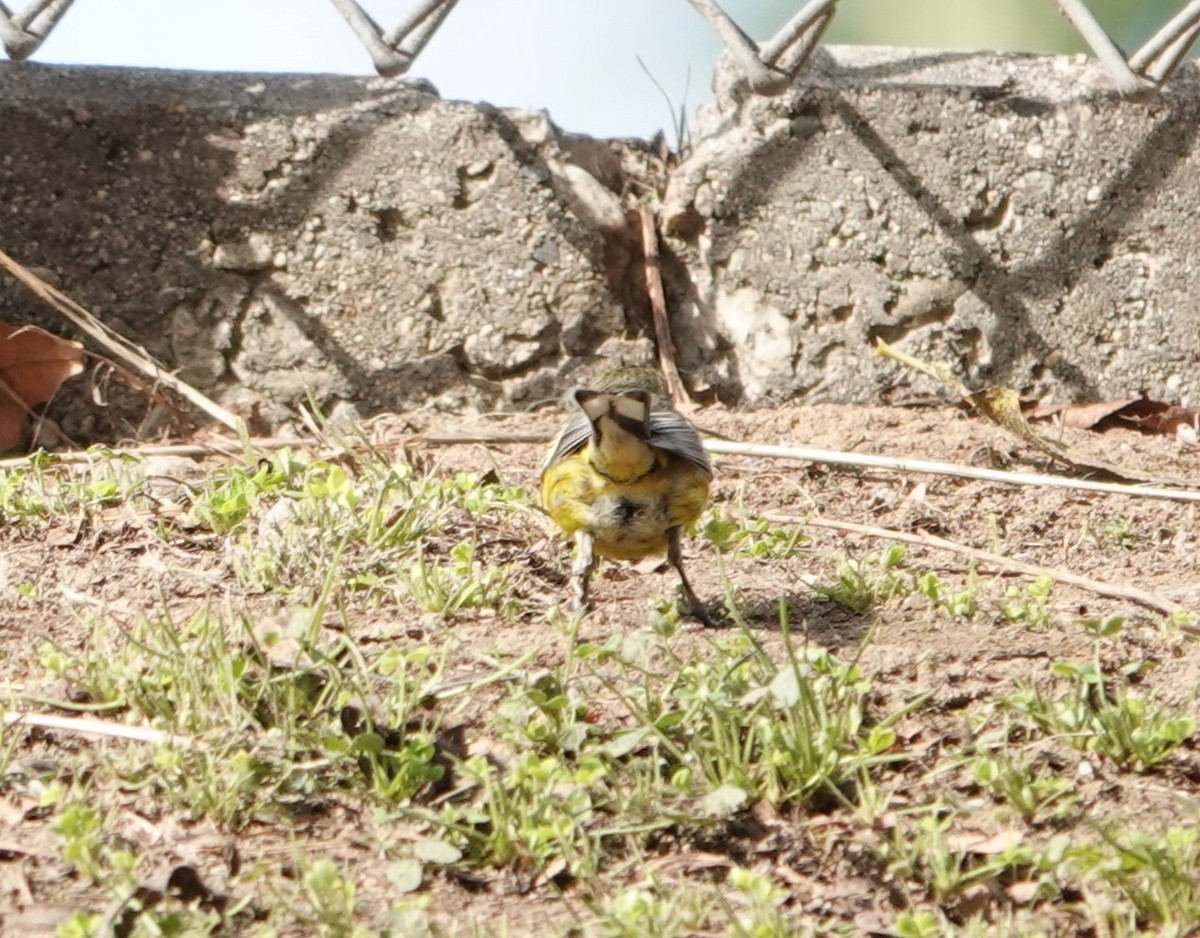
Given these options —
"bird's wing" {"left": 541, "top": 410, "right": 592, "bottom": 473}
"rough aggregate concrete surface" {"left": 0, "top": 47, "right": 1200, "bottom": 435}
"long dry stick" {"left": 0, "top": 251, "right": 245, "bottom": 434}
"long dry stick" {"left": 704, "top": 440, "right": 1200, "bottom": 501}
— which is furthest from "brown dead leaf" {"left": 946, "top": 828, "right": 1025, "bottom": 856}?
"rough aggregate concrete surface" {"left": 0, "top": 47, "right": 1200, "bottom": 435}

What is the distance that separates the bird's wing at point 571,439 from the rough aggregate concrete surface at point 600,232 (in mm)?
1776

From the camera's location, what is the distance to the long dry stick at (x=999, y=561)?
13.4ft

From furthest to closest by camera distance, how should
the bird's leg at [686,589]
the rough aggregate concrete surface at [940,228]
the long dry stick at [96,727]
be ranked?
the rough aggregate concrete surface at [940,228]
the bird's leg at [686,589]
the long dry stick at [96,727]

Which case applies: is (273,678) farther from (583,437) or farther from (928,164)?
(928,164)

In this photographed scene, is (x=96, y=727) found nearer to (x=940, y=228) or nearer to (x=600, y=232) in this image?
(x=600, y=232)

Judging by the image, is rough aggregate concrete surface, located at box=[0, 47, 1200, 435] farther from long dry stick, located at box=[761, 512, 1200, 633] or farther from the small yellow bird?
the small yellow bird

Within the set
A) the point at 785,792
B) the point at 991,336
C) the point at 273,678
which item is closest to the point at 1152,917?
the point at 785,792

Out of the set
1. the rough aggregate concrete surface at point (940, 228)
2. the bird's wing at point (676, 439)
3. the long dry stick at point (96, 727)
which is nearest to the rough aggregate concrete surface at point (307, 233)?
the rough aggregate concrete surface at point (940, 228)

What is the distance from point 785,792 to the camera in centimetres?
290

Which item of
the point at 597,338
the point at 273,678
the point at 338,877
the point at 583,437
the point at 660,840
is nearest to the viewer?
the point at 338,877

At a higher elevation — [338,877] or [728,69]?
[728,69]

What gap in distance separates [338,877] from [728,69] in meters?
4.20

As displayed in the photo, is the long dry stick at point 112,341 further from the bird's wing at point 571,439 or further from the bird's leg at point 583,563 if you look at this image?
the bird's leg at point 583,563

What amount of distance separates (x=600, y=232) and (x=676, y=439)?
7.49 feet
